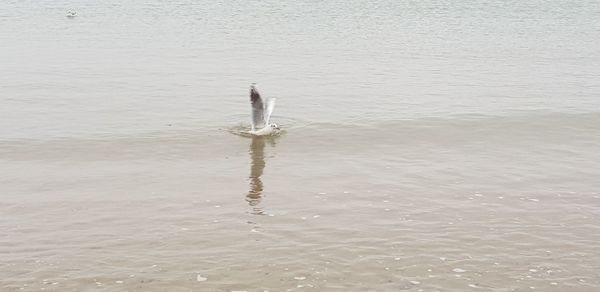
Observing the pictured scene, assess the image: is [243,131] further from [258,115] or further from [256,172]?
[256,172]

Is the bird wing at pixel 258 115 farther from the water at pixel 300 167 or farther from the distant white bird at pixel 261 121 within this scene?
the water at pixel 300 167

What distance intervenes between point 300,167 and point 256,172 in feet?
2.67

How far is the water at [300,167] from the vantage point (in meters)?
8.04

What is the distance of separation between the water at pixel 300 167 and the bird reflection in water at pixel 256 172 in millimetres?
56

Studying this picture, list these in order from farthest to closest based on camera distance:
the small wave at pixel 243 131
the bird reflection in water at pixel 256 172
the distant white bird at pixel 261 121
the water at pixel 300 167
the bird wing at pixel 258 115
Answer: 1. the small wave at pixel 243 131
2. the distant white bird at pixel 261 121
3. the bird wing at pixel 258 115
4. the bird reflection in water at pixel 256 172
5. the water at pixel 300 167

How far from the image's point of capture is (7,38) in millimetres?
27906

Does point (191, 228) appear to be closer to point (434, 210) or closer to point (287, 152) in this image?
point (434, 210)

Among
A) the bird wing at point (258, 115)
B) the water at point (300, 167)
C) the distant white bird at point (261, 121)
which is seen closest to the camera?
the water at point (300, 167)

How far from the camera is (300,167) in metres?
12.5

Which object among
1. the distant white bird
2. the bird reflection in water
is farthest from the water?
the distant white bird

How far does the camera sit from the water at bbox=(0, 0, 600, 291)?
26.4 feet

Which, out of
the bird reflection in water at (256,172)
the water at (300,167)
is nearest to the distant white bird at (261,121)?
the bird reflection in water at (256,172)

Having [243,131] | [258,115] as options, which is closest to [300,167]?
[258,115]

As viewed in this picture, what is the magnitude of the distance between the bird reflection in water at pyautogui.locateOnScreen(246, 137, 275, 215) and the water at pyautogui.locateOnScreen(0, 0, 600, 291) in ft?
0.18
